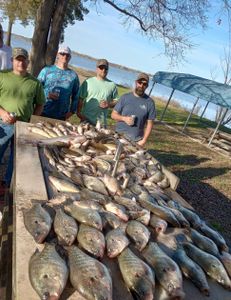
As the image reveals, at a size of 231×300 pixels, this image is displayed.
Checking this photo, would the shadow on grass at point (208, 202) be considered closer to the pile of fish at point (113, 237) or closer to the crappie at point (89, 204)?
the pile of fish at point (113, 237)

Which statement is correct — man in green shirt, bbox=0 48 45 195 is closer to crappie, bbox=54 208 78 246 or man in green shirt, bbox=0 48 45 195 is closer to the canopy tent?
crappie, bbox=54 208 78 246

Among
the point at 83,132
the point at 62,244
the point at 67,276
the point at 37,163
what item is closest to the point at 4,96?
the point at 83,132

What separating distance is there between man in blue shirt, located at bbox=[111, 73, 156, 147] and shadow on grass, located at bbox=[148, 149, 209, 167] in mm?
3975

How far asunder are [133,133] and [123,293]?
4.34 meters

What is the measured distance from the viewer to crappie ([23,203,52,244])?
252 cm

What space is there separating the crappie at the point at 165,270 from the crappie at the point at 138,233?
0.05m

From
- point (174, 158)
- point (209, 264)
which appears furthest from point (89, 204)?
point (174, 158)

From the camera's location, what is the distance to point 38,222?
8.53 ft

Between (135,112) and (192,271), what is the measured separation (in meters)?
3.93

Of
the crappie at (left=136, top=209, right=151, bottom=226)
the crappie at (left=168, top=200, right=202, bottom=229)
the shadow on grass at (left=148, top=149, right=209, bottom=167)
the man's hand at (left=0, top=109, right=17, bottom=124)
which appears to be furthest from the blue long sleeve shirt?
the shadow on grass at (left=148, top=149, right=209, bottom=167)

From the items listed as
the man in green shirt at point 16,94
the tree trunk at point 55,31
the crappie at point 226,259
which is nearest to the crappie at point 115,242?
the crappie at point 226,259

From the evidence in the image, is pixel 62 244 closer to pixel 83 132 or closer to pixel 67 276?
pixel 67 276

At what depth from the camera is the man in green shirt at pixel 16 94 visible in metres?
5.28

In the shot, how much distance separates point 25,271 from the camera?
85.6 inches
